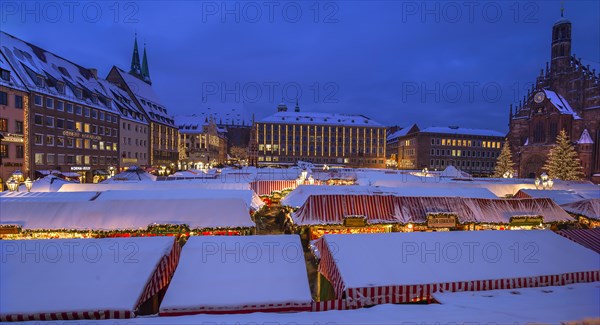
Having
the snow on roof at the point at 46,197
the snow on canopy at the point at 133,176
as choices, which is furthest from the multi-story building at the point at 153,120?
the snow on roof at the point at 46,197

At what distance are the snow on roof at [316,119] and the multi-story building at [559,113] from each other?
3963 cm

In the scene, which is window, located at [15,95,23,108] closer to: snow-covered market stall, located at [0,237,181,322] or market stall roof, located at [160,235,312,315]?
snow-covered market stall, located at [0,237,181,322]

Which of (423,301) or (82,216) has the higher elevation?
(82,216)

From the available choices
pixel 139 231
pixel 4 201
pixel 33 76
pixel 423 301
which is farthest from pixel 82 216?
pixel 33 76

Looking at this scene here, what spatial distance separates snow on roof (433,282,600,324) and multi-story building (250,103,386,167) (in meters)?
79.8

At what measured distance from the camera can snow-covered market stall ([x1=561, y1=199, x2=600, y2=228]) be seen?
15602 mm

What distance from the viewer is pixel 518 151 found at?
181 feet

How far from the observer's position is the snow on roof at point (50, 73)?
114 feet

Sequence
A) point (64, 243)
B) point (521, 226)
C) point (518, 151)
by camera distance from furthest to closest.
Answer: point (518, 151), point (521, 226), point (64, 243)

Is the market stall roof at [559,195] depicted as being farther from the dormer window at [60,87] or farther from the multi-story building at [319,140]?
the multi-story building at [319,140]

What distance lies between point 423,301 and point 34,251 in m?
9.18

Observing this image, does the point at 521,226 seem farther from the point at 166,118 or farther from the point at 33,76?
the point at 166,118

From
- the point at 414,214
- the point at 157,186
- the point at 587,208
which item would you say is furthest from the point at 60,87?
the point at 587,208

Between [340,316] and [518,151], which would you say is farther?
[518,151]
